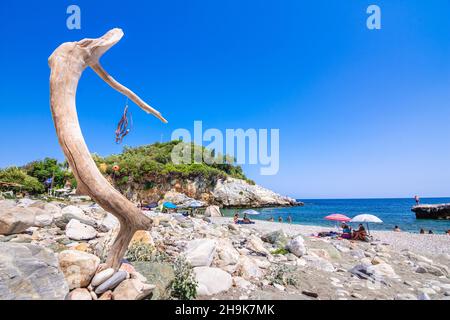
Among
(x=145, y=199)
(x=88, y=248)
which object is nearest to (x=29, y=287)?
(x=88, y=248)

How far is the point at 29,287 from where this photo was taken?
2.92m

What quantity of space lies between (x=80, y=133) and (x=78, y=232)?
398 centimetres

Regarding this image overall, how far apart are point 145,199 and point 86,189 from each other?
169 ft

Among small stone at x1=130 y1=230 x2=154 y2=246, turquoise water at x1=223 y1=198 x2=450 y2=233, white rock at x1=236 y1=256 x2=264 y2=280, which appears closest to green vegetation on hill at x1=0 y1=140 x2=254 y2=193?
turquoise water at x1=223 y1=198 x2=450 y2=233

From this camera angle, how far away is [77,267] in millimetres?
3387

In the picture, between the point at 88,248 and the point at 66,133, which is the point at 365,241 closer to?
the point at 88,248

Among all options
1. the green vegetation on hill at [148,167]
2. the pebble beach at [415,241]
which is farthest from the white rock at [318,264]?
the green vegetation on hill at [148,167]

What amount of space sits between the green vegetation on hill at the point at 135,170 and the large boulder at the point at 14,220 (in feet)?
89.0

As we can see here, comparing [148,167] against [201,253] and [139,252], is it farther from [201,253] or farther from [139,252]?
[201,253]

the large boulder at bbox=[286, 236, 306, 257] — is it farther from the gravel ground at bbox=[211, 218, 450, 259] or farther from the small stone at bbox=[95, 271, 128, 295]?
the gravel ground at bbox=[211, 218, 450, 259]

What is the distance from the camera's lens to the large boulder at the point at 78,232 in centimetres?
605

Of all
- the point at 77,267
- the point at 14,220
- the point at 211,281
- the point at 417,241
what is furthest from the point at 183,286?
the point at 417,241

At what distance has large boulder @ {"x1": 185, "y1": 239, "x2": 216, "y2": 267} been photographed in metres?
5.12

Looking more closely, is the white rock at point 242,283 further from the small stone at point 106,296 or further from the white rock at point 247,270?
the small stone at point 106,296
